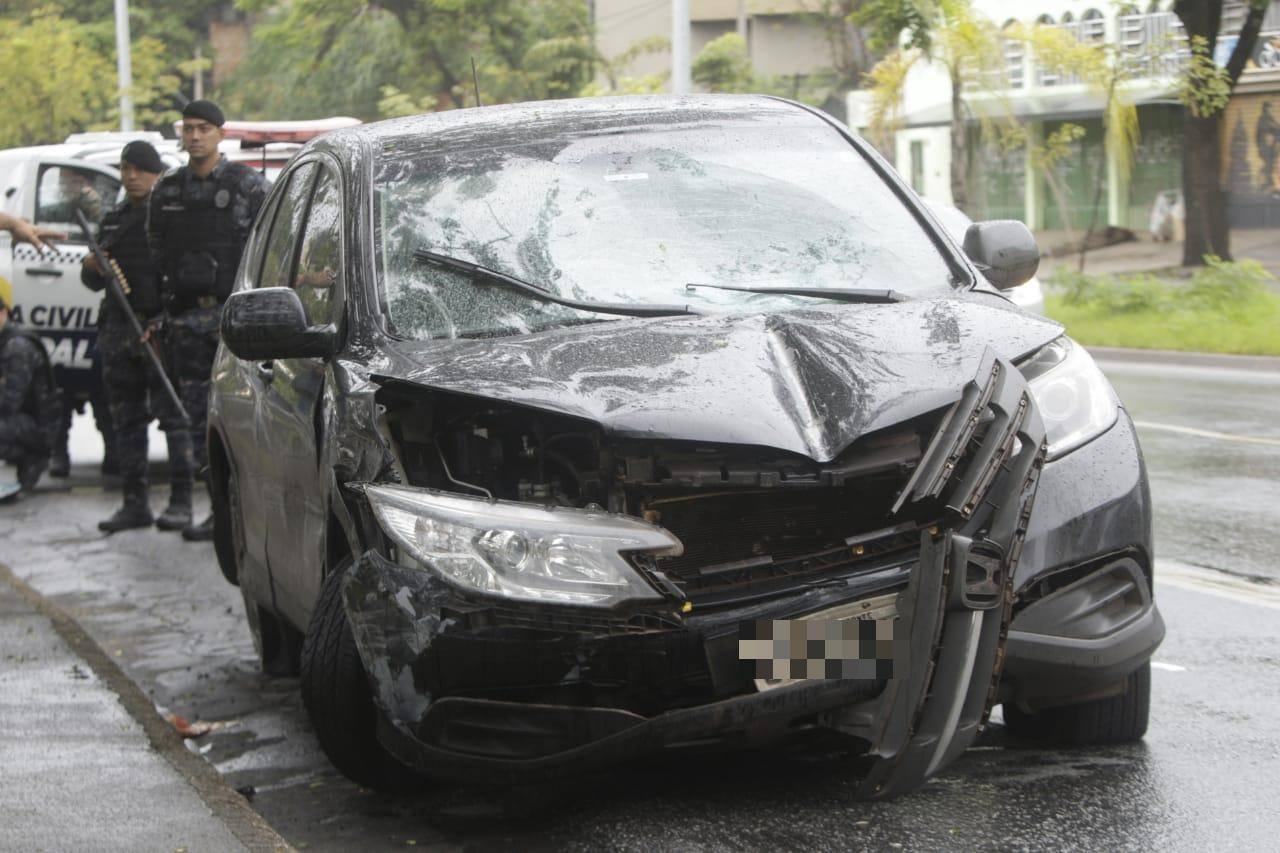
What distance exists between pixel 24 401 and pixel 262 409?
267 inches

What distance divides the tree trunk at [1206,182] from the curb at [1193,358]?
662 centimetres

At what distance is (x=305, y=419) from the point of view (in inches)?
202

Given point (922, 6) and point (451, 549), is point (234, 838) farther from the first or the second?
point (922, 6)

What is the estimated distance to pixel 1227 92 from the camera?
23297 millimetres

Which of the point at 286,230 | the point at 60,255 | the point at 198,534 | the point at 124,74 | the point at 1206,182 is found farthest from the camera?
the point at 124,74

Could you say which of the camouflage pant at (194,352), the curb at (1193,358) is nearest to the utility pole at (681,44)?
the curb at (1193,358)

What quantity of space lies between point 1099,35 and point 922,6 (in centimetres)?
1876

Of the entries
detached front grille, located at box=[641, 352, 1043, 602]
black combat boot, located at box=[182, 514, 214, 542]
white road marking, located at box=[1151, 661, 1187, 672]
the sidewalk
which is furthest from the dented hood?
the sidewalk

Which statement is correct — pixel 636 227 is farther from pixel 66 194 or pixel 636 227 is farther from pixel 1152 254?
pixel 1152 254

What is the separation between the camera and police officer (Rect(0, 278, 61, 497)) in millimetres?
11891

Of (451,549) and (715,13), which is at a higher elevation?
(715,13)

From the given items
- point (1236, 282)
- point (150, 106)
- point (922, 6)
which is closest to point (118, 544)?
point (1236, 282)

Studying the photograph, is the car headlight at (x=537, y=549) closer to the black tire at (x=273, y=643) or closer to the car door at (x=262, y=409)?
the car door at (x=262, y=409)

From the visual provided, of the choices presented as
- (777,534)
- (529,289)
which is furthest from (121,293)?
(777,534)
